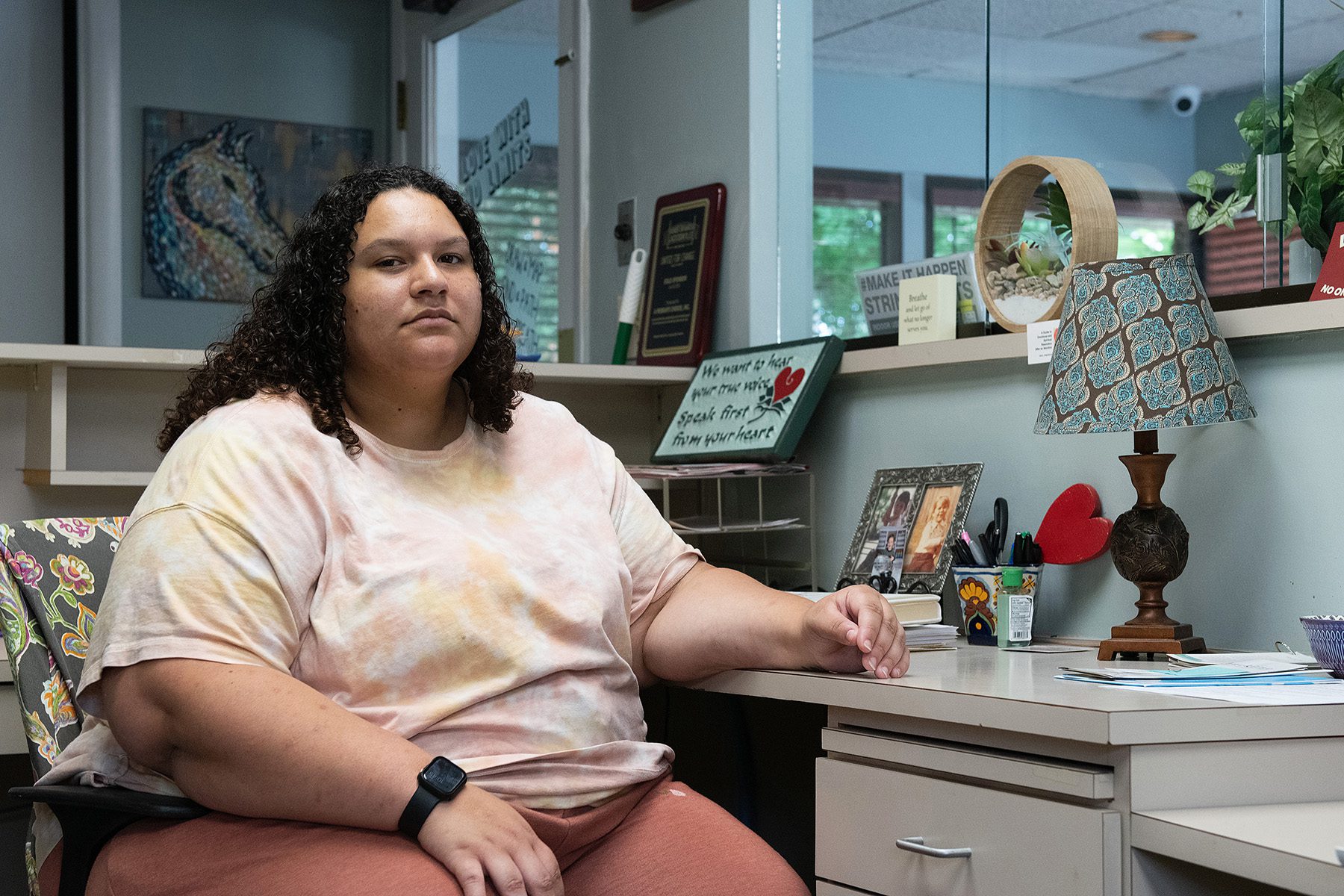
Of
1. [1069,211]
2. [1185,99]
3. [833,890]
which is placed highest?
[1185,99]

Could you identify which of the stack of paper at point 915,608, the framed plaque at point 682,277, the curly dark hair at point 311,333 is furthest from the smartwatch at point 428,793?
the framed plaque at point 682,277

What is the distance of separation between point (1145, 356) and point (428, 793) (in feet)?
3.07

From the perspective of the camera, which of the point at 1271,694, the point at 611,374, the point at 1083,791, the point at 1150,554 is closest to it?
the point at 1083,791

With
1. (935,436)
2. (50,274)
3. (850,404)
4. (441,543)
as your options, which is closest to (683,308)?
(850,404)

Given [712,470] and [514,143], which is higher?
[514,143]

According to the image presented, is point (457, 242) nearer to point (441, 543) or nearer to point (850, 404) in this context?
point (441, 543)

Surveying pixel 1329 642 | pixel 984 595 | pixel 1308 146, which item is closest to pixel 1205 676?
pixel 1329 642

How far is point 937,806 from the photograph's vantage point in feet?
4.71

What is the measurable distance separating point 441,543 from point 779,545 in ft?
3.70

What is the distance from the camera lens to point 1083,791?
4.20ft

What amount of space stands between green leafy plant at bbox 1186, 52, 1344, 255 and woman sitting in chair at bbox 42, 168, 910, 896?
74 centimetres

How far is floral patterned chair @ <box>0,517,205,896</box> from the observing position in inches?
64.2

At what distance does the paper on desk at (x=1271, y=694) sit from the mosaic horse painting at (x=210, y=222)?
334cm

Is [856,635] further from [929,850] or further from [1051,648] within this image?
[1051,648]
